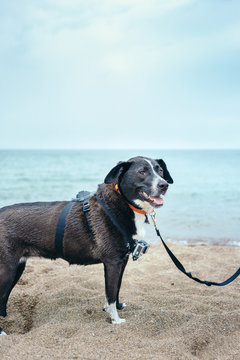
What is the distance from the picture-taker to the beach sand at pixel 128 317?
9.82 ft

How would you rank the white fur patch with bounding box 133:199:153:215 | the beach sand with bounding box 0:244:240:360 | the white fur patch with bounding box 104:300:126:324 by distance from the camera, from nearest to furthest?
the beach sand with bounding box 0:244:240:360 < the white fur patch with bounding box 133:199:153:215 < the white fur patch with bounding box 104:300:126:324

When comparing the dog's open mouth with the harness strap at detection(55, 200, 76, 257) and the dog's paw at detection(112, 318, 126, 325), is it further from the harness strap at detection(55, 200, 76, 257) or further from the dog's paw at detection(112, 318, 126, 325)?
the dog's paw at detection(112, 318, 126, 325)

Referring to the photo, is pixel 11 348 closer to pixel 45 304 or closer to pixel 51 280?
pixel 45 304

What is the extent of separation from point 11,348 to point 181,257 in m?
4.09

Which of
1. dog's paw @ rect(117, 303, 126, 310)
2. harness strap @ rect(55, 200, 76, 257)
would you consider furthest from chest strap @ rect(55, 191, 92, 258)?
dog's paw @ rect(117, 303, 126, 310)

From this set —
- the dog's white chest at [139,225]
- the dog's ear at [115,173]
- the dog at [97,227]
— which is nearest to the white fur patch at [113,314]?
the dog at [97,227]

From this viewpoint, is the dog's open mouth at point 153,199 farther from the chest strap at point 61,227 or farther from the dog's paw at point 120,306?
the dog's paw at point 120,306

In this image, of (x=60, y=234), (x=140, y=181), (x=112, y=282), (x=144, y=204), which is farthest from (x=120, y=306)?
Answer: (x=140, y=181)

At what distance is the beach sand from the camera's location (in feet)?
9.82

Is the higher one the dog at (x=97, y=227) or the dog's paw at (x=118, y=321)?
the dog at (x=97, y=227)

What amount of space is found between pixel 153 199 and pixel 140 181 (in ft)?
0.78

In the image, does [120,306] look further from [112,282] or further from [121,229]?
[121,229]

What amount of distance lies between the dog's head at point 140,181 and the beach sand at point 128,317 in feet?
4.33

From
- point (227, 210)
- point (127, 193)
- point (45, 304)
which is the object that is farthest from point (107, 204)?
point (227, 210)
